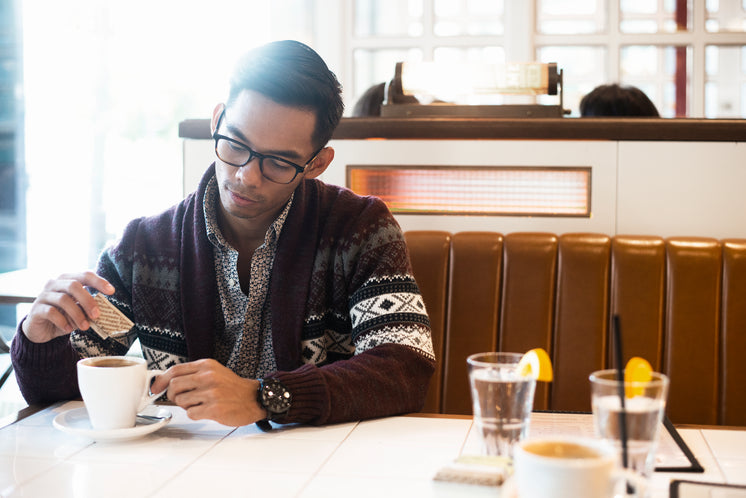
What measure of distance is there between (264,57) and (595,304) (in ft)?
2.98

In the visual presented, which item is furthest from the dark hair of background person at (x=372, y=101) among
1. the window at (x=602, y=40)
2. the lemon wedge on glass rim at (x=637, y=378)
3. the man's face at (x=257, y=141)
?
the lemon wedge on glass rim at (x=637, y=378)

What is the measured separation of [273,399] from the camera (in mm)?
1148

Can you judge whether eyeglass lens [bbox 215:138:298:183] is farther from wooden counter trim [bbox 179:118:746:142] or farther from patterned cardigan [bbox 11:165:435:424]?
wooden counter trim [bbox 179:118:746:142]

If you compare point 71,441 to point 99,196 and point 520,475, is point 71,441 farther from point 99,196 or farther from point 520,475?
point 99,196

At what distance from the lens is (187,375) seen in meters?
1.14

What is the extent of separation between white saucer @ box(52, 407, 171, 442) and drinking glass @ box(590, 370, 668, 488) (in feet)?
2.02

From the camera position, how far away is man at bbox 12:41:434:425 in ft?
4.63

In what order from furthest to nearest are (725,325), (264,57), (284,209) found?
1. (725,325)
2. (284,209)
3. (264,57)

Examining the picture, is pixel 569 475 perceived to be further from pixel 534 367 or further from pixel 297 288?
pixel 297 288

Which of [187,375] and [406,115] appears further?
[406,115]

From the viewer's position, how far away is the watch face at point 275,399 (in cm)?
115

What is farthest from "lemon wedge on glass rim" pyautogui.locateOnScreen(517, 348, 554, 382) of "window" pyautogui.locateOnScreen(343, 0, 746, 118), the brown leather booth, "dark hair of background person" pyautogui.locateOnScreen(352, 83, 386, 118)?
"window" pyautogui.locateOnScreen(343, 0, 746, 118)

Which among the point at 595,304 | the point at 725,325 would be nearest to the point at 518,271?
the point at 595,304

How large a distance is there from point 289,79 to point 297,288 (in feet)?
1.34
